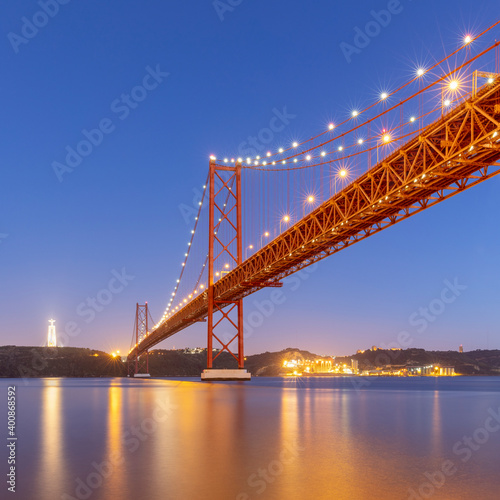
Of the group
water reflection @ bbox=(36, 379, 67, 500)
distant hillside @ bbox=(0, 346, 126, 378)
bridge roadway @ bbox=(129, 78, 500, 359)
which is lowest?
distant hillside @ bbox=(0, 346, 126, 378)

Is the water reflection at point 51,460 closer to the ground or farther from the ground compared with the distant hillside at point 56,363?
farther from the ground

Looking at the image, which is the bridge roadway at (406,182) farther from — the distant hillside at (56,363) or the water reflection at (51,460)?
the distant hillside at (56,363)

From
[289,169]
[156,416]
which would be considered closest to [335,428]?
[156,416]

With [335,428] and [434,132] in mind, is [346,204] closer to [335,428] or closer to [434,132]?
[434,132]

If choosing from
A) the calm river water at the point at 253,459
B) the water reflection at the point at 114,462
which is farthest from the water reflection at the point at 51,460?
the water reflection at the point at 114,462

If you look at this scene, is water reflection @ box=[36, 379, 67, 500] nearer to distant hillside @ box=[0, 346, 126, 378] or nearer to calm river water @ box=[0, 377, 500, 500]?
calm river water @ box=[0, 377, 500, 500]

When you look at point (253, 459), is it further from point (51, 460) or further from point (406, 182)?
point (406, 182)

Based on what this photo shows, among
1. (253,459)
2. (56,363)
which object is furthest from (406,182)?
(56,363)

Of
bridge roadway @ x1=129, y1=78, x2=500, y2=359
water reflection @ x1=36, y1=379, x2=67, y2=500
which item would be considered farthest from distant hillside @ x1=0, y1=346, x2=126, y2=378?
water reflection @ x1=36, y1=379, x2=67, y2=500

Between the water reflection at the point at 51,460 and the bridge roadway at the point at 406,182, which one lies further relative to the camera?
the bridge roadway at the point at 406,182
